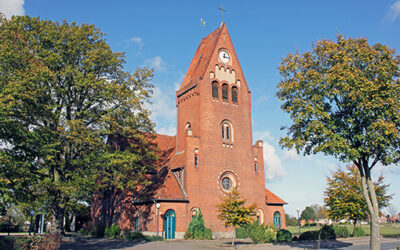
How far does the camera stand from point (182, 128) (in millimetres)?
37656

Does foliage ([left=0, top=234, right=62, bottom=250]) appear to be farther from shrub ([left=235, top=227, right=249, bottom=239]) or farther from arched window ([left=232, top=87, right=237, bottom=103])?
arched window ([left=232, top=87, right=237, bottom=103])

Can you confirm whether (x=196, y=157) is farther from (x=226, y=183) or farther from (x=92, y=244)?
(x=92, y=244)

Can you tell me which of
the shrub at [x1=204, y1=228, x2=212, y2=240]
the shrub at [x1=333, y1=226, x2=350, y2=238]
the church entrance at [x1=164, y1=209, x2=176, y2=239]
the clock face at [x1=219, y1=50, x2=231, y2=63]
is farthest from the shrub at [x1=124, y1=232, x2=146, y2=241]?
the clock face at [x1=219, y1=50, x2=231, y2=63]

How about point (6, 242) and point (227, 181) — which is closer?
point (6, 242)

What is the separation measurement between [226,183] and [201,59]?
50.4 ft

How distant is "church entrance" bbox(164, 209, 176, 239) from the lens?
2997 centimetres

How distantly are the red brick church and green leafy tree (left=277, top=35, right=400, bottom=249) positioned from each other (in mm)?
14738

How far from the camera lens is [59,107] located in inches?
964

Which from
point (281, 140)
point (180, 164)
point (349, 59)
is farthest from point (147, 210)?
point (349, 59)

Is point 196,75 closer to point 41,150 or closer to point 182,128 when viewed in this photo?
point 182,128

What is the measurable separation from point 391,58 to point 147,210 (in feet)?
79.3

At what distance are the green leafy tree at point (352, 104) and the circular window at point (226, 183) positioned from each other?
15.7 m

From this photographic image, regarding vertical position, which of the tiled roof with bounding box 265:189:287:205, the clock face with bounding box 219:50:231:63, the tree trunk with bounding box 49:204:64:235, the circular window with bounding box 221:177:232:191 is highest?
the clock face with bounding box 219:50:231:63

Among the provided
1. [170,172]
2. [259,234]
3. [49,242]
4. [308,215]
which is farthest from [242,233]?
[308,215]
